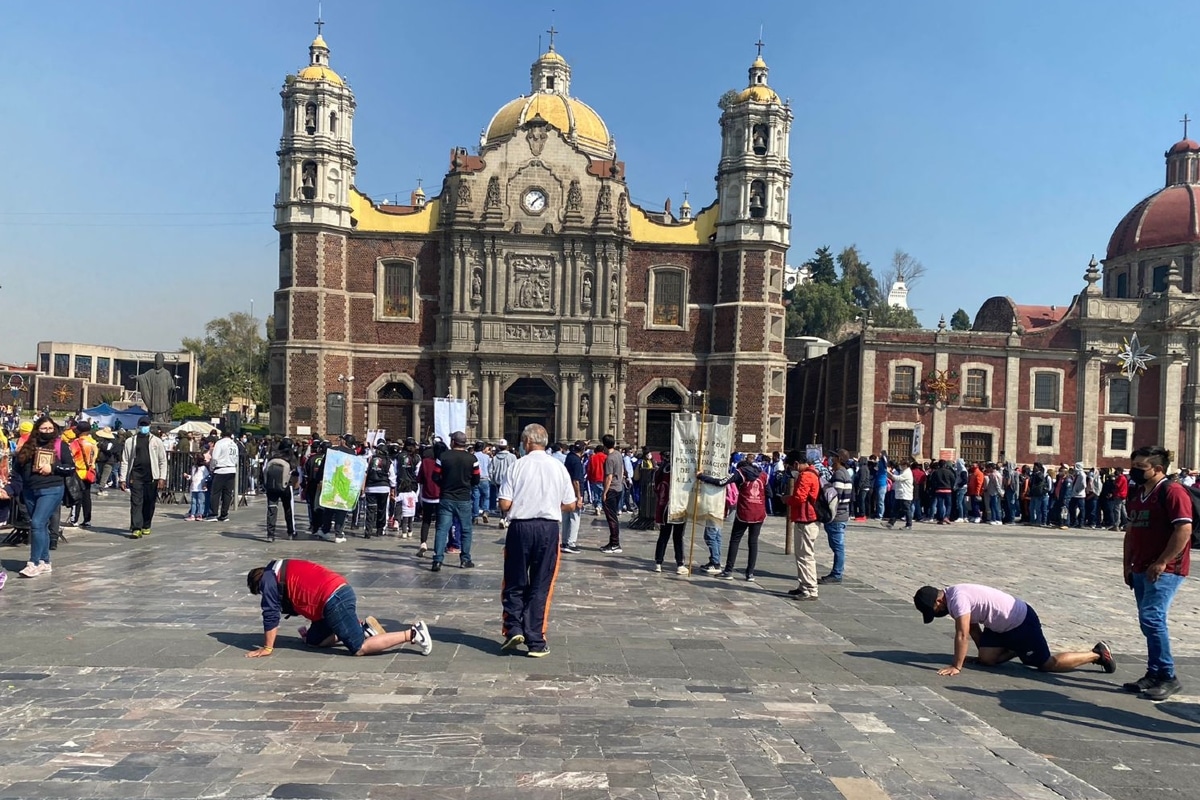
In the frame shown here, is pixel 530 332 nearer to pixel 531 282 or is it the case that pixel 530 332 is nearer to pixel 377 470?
pixel 531 282

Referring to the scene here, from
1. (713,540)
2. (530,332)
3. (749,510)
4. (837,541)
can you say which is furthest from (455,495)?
(530,332)

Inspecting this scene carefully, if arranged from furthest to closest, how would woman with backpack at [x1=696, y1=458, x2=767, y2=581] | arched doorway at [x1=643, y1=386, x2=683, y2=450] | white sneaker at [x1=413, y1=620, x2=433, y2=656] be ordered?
arched doorway at [x1=643, y1=386, x2=683, y2=450] < woman with backpack at [x1=696, y1=458, x2=767, y2=581] < white sneaker at [x1=413, y1=620, x2=433, y2=656]

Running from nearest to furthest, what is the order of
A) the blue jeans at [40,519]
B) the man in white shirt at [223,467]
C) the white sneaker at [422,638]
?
the white sneaker at [422,638]
the blue jeans at [40,519]
the man in white shirt at [223,467]

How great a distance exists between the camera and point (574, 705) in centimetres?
596

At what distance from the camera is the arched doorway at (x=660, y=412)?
41.2 meters

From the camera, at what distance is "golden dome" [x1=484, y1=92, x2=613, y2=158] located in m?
49.1

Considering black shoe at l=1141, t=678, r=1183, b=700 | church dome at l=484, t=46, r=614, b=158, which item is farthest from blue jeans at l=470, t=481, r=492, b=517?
church dome at l=484, t=46, r=614, b=158

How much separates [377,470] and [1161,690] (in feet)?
38.8

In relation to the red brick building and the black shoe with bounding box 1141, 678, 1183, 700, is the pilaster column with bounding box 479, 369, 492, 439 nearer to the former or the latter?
the red brick building

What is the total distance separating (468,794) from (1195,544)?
531cm

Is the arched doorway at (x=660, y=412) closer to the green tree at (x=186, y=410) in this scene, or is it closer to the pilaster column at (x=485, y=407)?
the pilaster column at (x=485, y=407)

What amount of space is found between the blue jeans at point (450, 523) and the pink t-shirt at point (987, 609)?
6229 mm

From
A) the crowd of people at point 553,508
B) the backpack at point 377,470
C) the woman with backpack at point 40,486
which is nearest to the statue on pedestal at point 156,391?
the crowd of people at point 553,508

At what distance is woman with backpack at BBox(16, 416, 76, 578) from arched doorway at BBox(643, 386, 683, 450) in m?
31.6
